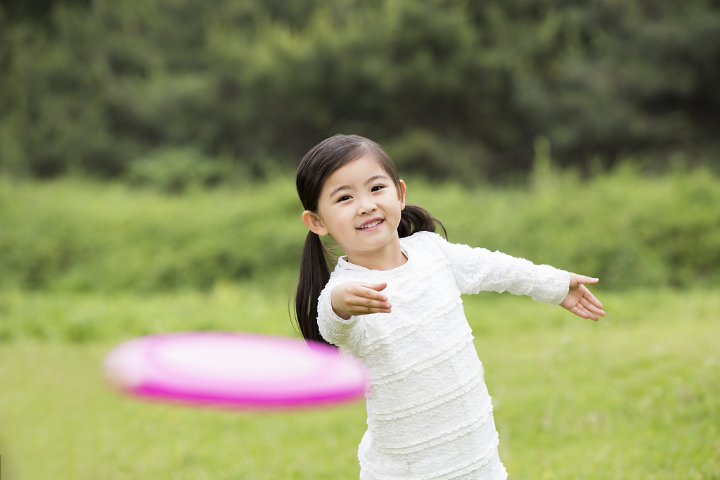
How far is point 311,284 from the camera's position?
1875 mm

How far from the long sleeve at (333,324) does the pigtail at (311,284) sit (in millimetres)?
187

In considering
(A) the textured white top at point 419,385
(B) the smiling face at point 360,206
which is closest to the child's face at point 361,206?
(B) the smiling face at point 360,206

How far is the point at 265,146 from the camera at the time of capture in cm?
1617

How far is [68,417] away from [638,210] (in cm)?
889

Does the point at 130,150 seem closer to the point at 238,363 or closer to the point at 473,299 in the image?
the point at 473,299

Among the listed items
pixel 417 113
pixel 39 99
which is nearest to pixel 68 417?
pixel 417 113

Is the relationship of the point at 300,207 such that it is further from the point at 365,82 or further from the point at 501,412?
the point at 501,412

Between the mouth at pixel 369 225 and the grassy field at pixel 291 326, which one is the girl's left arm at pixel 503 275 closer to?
the mouth at pixel 369 225

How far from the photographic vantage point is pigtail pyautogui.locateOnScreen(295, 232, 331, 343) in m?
1.84

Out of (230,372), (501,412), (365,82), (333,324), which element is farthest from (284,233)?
(230,372)

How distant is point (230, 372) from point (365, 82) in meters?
14.2

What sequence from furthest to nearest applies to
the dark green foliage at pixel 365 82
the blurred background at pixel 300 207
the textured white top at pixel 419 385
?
the dark green foliage at pixel 365 82 → the blurred background at pixel 300 207 → the textured white top at pixel 419 385

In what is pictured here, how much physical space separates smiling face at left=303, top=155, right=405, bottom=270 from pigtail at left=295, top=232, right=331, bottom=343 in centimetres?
16

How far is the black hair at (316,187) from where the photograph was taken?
68.4 inches
